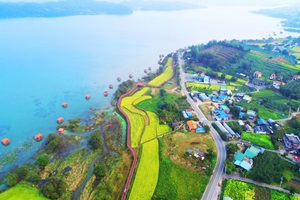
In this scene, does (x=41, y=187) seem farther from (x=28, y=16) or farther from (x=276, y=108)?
(x=28, y=16)

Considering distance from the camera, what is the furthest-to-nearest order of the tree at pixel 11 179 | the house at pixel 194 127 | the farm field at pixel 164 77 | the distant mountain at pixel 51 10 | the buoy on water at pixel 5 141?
1. the distant mountain at pixel 51 10
2. the farm field at pixel 164 77
3. the house at pixel 194 127
4. the buoy on water at pixel 5 141
5. the tree at pixel 11 179

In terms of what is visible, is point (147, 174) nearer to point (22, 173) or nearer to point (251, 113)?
point (22, 173)

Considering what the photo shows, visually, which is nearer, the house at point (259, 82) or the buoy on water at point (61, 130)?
the buoy on water at point (61, 130)

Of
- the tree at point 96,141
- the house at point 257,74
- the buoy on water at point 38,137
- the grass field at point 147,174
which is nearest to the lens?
the grass field at point 147,174

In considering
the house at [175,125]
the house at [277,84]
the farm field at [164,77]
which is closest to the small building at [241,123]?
the house at [175,125]

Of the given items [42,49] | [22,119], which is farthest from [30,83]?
[42,49]

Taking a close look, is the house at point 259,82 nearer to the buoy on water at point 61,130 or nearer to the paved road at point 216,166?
the paved road at point 216,166
